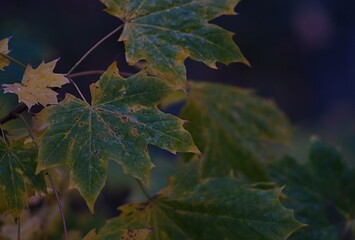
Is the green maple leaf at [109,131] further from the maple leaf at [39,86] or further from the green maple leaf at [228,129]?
the green maple leaf at [228,129]

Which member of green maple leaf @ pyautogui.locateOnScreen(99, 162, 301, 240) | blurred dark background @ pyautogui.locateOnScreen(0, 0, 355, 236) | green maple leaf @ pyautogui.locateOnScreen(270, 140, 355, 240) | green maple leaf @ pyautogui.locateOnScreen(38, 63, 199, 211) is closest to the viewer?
green maple leaf @ pyautogui.locateOnScreen(38, 63, 199, 211)

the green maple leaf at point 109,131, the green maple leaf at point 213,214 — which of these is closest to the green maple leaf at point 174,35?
the green maple leaf at point 109,131

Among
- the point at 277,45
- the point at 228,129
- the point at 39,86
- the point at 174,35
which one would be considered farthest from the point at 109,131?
the point at 277,45

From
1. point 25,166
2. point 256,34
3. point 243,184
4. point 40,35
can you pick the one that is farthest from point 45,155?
point 256,34

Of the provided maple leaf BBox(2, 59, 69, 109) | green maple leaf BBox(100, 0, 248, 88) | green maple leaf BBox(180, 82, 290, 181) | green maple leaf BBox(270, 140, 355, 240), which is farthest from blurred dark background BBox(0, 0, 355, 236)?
maple leaf BBox(2, 59, 69, 109)

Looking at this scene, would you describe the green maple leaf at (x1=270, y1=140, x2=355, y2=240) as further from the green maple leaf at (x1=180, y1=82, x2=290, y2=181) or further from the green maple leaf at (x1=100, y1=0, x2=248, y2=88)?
the green maple leaf at (x1=100, y1=0, x2=248, y2=88)

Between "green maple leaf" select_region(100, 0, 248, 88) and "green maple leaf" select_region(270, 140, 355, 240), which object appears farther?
"green maple leaf" select_region(270, 140, 355, 240)

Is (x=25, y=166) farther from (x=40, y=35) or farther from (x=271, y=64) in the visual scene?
(x=271, y=64)
